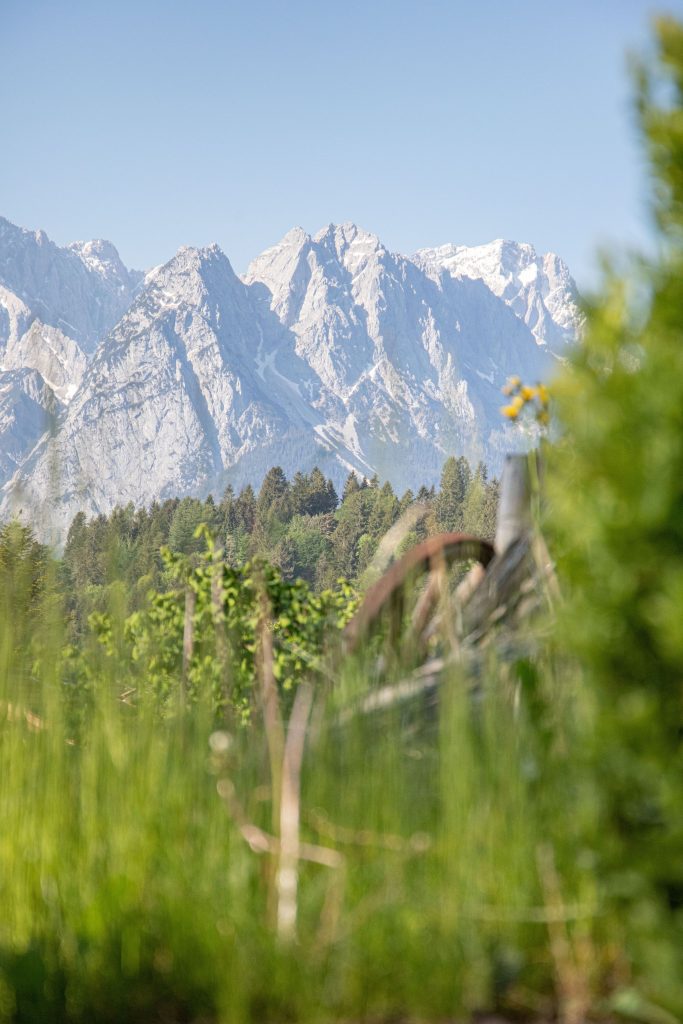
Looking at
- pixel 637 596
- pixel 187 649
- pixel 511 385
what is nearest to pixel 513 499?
pixel 511 385

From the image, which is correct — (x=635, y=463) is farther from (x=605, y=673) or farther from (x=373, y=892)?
(x=373, y=892)

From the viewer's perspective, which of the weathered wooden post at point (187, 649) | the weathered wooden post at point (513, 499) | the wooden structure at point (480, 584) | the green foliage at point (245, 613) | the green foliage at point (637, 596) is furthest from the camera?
the green foliage at point (245, 613)

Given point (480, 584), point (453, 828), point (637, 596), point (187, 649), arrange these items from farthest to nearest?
point (480, 584)
point (187, 649)
point (453, 828)
point (637, 596)

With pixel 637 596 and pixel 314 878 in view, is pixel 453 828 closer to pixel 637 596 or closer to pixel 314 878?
pixel 314 878

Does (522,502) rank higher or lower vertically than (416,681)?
higher

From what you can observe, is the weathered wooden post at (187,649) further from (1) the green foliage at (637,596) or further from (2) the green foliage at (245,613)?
(2) the green foliage at (245,613)

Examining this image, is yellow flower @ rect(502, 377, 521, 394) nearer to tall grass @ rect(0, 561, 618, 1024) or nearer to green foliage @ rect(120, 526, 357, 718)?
green foliage @ rect(120, 526, 357, 718)

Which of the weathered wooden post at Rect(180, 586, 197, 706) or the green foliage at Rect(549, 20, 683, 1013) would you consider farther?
the weathered wooden post at Rect(180, 586, 197, 706)

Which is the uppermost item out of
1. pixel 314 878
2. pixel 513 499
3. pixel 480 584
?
pixel 513 499

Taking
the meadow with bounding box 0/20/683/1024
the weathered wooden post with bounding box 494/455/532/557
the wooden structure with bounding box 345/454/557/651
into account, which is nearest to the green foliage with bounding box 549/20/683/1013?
the meadow with bounding box 0/20/683/1024

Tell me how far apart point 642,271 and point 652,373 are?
0.79 feet

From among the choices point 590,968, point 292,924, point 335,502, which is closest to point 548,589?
point 590,968

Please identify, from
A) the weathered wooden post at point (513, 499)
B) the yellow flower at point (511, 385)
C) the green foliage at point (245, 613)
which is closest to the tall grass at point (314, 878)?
the weathered wooden post at point (513, 499)

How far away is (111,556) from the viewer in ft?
6.72
